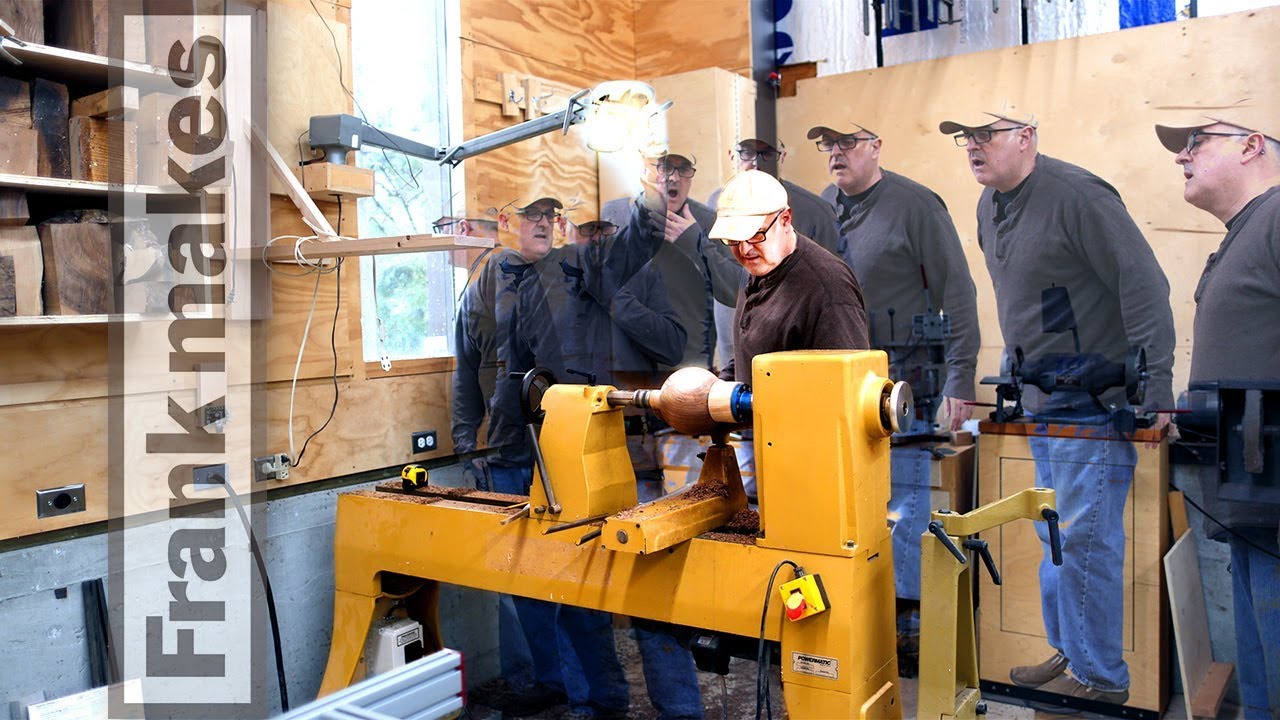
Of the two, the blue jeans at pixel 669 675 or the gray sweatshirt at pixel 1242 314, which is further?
the blue jeans at pixel 669 675

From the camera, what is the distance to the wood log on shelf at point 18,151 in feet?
7.23

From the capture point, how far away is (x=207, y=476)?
281cm

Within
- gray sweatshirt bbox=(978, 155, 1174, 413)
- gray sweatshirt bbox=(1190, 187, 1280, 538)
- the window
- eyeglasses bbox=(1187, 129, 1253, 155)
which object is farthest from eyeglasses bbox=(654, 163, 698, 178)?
gray sweatshirt bbox=(1190, 187, 1280, 538)

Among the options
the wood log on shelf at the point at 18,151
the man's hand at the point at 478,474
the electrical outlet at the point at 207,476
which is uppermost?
the wood log on shelf at the point at 18,151

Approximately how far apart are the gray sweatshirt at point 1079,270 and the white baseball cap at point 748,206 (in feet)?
4.11

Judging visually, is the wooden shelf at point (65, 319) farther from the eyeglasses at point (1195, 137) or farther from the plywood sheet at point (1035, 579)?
the eyeglasses at point (1195, 137)

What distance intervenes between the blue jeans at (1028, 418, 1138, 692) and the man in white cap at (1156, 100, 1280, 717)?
31cm

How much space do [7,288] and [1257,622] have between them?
12.2ft

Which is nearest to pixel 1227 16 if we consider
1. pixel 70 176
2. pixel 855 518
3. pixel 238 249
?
pixel 855 518

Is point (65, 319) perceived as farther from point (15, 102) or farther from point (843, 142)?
point (843, 142)

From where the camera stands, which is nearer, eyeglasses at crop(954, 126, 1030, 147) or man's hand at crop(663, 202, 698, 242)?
eyeglasses at crop(954, 126, 1030, 147)

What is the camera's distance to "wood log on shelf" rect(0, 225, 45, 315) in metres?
2.22

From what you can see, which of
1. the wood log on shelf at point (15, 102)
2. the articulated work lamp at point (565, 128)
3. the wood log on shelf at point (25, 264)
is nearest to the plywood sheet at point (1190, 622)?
the articulated work lamp at point (565, 128)

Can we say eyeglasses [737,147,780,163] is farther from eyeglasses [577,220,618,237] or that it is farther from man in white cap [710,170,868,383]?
man in white cap [710,170,868,383]
